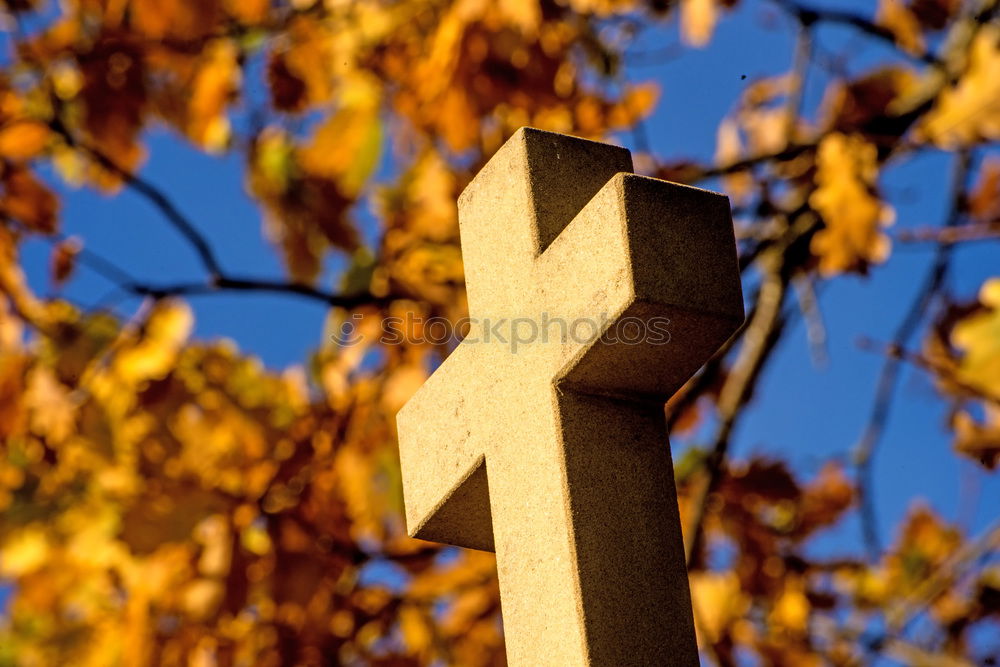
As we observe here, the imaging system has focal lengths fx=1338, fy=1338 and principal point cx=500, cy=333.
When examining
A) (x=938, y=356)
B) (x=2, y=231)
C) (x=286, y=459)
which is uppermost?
(x=2, y=231)

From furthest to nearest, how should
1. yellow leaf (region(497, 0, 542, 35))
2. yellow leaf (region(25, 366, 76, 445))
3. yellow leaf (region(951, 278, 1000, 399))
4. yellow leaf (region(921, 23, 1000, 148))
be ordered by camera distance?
yellow leaf (region(25, 366, 76, 445))
yellow leaf (region(497, 0, 542, 35))
yellow leaf (region(921, 23, 1000, 148))
yellow leaf (region(951, 278, 1000, 399))

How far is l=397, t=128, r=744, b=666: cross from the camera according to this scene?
142cm

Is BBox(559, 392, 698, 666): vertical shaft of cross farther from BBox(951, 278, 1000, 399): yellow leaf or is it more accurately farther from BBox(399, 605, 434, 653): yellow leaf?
BBox(399, 605, 434, 653): yellow leaf

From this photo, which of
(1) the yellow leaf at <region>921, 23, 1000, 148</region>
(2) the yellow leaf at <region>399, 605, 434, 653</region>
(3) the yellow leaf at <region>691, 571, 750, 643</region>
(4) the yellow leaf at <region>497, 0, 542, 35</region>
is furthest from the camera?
(3) the yellow leaf at <region>691, 571, 750, 643</region>

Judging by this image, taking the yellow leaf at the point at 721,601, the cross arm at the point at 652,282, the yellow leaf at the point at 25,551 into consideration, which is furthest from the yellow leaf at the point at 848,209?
the yellow leaf at the point at 25,551

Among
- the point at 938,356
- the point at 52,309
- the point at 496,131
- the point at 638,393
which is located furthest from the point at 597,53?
the point at 638,393

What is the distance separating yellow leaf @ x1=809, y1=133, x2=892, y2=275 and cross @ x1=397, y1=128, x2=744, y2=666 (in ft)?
4.85

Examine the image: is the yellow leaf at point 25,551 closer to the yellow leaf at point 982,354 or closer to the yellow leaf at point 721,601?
the yellow leaf at point 721,601

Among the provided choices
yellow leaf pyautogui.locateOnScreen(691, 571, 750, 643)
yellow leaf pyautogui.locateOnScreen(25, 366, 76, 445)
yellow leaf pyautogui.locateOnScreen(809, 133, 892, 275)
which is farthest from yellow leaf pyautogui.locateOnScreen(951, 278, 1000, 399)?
yellow leaf pyautogui.locateOnScreen(25, 366, 76, 445)

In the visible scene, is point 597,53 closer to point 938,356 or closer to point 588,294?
point 938,356

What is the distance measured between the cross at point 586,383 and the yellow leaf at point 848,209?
1.48 meters

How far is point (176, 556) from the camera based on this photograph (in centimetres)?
349

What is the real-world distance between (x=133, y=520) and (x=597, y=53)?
1.87 m

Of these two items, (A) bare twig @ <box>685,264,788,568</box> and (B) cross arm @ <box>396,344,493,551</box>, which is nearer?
(B) cross arm @ <box>396,344,493,551</box>
